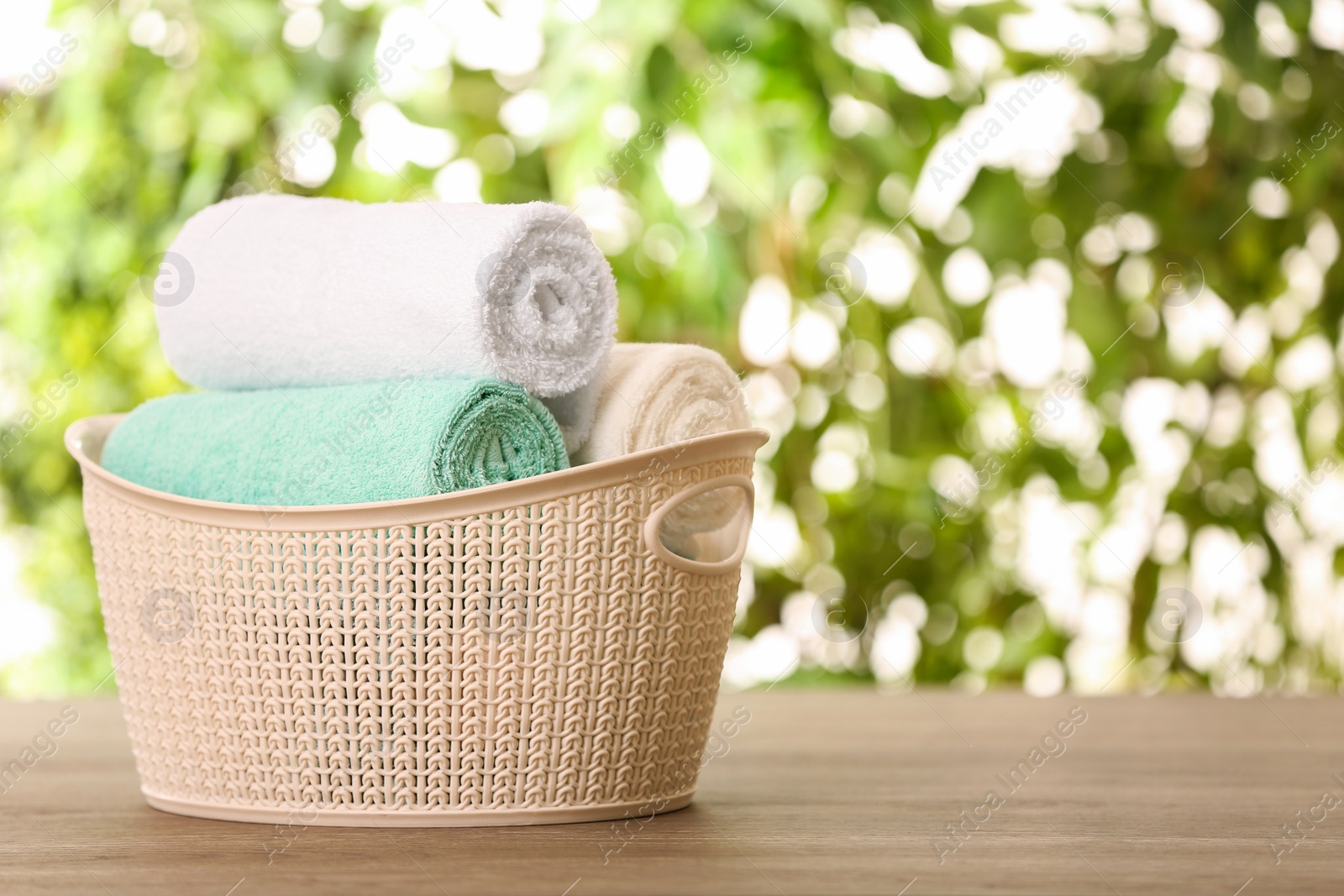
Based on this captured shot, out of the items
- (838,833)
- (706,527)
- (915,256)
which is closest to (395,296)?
(706,527)

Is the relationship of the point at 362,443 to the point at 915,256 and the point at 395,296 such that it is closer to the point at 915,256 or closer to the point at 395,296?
the point at 395,296

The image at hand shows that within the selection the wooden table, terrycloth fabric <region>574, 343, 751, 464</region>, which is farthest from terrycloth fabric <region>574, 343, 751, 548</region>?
the wooden table

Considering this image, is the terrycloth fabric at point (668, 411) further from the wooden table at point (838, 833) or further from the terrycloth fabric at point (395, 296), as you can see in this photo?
the wooden table at point (838, 833)

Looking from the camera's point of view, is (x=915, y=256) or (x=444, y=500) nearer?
(x=444, y=500)

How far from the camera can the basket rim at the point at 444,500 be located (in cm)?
53

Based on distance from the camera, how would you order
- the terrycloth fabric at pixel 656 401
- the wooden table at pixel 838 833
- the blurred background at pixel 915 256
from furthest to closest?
1. the blurred background at pixel 915 256
2. the terrycloth fabric at pixel 656 401
3. the wooden table at pixel 838 833

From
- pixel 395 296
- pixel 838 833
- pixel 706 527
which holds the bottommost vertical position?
pixel 838 833

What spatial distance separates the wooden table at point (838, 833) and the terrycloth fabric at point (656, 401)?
179 millimetres

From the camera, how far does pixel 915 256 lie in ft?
4.18

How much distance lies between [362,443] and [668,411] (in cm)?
15

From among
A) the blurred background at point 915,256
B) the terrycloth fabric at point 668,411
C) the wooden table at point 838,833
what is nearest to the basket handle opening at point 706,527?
the terrycloth fabric at point 668,411

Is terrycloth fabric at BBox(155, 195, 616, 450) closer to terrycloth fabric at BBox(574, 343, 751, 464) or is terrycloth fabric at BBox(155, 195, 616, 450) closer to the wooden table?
terrycloth fabric at BBox(574, 343, 751, 464)

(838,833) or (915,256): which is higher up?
(915,256)

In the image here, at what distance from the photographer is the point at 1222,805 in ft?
2.07
